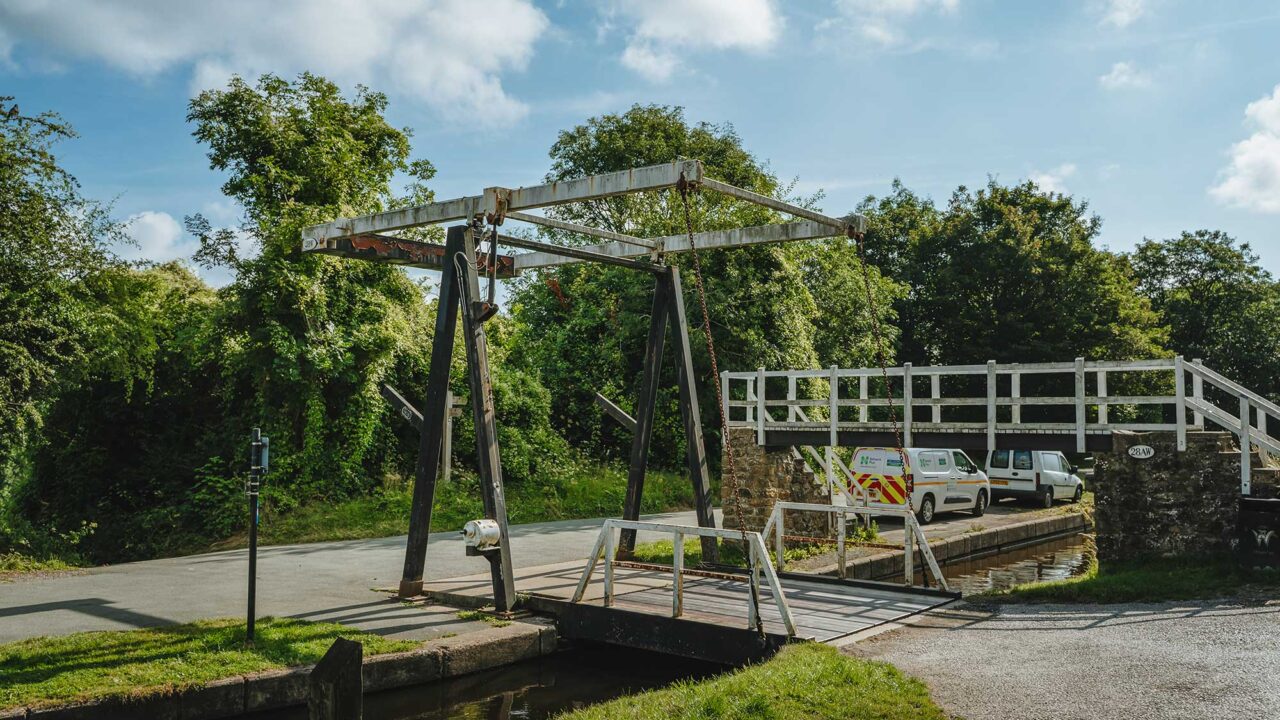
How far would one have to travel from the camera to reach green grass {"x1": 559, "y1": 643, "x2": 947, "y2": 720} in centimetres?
581

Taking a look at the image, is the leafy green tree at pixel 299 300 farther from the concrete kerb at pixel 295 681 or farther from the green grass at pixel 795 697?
the green grass at pixel 795 697

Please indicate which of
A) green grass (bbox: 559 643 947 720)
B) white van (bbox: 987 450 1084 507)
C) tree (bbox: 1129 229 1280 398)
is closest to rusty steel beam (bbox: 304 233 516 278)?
green grass (bbox: 559 643 947 720)

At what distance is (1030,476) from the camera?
918 inches

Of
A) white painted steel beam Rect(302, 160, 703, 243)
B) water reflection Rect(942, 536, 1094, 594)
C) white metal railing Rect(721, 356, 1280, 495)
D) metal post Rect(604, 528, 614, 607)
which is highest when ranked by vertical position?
white painted steel beam Rect(302, 160, 703, 243)

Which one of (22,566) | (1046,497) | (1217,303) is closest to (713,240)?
(22,566)

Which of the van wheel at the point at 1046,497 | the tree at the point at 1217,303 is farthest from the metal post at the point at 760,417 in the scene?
the tree at the point at 1217,303

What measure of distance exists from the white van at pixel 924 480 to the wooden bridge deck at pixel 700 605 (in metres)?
8.02

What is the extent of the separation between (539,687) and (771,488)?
7827mm

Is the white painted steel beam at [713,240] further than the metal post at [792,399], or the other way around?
the metal post at [792,399]

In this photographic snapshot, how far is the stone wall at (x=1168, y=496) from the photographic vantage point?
11.2 metres

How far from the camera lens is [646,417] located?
1205 cm

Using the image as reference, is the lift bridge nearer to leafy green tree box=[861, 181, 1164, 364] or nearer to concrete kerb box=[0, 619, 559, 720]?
concrete kerb box=[0, 619, 559, 720]

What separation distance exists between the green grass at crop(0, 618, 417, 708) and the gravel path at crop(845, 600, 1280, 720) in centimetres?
430

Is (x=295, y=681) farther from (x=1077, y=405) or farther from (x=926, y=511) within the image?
(x=926, y=511)
